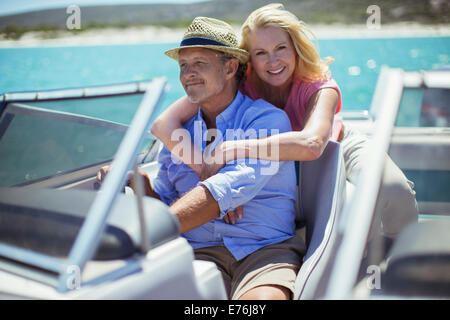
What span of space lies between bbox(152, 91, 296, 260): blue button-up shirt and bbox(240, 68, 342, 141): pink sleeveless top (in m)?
0.17

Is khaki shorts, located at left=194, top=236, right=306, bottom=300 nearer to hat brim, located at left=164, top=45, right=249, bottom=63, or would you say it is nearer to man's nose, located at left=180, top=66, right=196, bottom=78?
man's nose, located at left=180, top=66, right=196, bottom=78

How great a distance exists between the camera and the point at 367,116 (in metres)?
3.56

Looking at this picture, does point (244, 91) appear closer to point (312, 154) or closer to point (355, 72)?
point (312, 154)

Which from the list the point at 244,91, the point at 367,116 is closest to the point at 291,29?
the point at 244,91

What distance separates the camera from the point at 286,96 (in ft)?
7.46

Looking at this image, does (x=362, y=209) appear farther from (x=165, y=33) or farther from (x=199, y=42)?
(x=165, y=33)


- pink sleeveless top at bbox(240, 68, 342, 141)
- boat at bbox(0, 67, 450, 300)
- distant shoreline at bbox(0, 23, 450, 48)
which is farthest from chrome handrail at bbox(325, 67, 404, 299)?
distant shoreline at bbox(0, 23, 450, 48)

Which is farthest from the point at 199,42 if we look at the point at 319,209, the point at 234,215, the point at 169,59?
the point at 169,59

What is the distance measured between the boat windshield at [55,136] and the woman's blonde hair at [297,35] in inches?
34.9

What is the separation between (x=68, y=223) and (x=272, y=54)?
4.63 feet

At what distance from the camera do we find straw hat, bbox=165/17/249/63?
75.4 inches

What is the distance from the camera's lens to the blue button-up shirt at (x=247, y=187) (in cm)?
171

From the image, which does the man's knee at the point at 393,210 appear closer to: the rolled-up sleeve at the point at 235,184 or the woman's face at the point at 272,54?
the rolled-up sleeve at the point at 235,184
